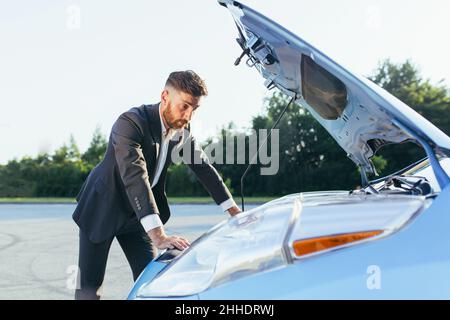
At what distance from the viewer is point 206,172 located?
3.02 meters

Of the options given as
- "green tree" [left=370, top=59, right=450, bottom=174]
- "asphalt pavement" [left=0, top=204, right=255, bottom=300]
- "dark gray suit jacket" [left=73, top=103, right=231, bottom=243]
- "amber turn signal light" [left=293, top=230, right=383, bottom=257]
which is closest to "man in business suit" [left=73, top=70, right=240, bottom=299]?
"dark gray suit jacket" [left=73, top=103, right=231, bottom=243]

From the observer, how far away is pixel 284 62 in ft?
6.76

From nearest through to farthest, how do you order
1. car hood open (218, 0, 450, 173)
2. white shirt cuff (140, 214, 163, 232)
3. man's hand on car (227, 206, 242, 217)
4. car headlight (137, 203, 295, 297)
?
car headlight (137, 203, 295, 297)
car hood open (218, 0, 450, 173)
white shirt cuff (140, 214, 163, 232)
man's hand on car (227, 206, 242, 217)

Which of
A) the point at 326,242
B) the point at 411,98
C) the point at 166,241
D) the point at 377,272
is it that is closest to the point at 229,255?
the point at 326,242

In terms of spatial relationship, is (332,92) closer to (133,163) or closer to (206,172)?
(133,163)

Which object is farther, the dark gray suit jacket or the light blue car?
the dark gray suit jacket

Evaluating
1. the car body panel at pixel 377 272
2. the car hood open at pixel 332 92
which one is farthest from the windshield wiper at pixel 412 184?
the car body panel at pixel 377 272

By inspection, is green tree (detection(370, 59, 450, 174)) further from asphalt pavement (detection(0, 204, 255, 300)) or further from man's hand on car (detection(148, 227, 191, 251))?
man's hand on car (detection(148, 227, 191, 251))

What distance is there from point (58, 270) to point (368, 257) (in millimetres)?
5660

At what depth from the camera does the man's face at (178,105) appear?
2395 millimetres

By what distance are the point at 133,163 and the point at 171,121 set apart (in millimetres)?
317

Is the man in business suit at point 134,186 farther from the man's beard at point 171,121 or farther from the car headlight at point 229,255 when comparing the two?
the car headlight at point 229,255

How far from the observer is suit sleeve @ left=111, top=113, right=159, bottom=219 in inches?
90.8
